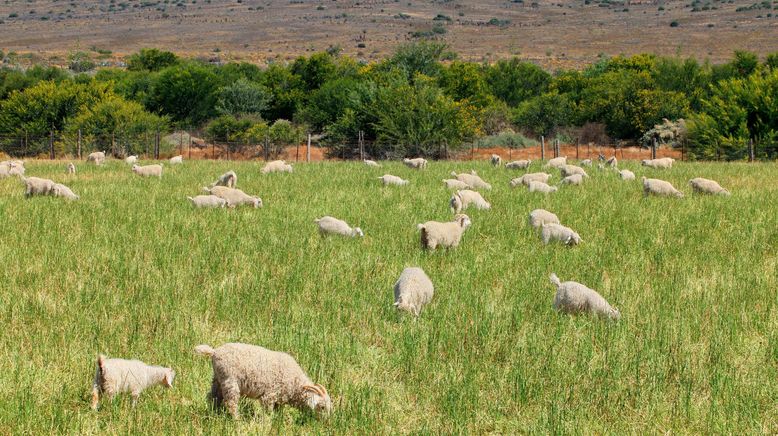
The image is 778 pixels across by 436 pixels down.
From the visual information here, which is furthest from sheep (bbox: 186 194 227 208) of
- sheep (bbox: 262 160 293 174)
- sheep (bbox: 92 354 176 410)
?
sheep (bbox: 92 354 176 410)

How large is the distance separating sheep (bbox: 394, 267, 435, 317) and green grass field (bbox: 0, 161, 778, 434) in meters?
0.16

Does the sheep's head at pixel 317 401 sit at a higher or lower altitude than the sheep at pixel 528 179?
higher

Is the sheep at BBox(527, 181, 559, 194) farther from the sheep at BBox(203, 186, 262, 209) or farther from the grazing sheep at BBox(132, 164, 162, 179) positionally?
the grazing sheep at BBox(132, 164, 162, 179)

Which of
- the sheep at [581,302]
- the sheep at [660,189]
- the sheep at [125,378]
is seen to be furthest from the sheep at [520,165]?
the sheep at [125,378]

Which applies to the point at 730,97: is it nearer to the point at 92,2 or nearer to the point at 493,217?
the point at 493,217

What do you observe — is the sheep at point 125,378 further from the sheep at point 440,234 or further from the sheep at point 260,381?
the sheep at point 440,234

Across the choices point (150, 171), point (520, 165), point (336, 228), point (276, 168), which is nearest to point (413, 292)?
point (336, 228)

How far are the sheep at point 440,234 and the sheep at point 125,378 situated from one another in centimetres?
592

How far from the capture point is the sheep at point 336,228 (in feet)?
41.9

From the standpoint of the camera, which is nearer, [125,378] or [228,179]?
[125,378]

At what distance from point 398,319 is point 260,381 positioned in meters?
2.85

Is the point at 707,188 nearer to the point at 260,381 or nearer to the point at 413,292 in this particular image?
the point at 413,292

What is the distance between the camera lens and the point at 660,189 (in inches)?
701

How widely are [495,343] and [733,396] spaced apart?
1.99 metres
